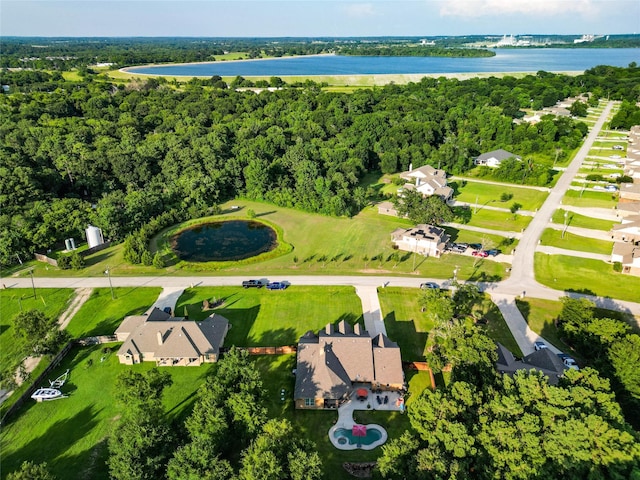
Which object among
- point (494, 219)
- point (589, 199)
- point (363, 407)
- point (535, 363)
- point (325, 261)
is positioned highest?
point (535, 363)

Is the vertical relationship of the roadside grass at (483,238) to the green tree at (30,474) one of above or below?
below

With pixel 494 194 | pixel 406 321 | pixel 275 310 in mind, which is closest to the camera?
pixel 406 321

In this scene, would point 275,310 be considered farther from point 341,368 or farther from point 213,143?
point 213,143

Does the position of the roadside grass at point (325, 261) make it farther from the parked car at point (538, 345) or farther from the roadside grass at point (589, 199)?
the roadside grass at point (589, 199)

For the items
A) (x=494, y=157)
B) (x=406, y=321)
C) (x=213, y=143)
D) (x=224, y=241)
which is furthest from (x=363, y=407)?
(x=494, y=157)

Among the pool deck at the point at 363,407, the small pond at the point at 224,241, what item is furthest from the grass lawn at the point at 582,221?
the pool deck at the point at 363,407

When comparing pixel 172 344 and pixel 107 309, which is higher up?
pixel 172 344
